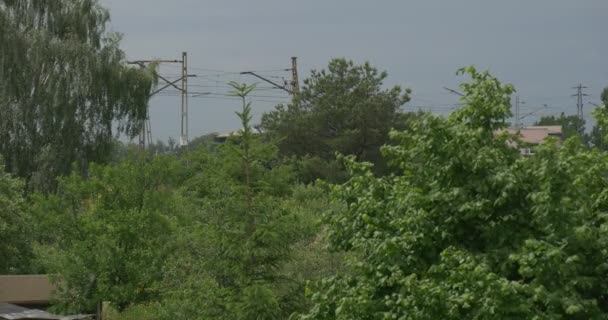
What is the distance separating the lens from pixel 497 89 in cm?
1237

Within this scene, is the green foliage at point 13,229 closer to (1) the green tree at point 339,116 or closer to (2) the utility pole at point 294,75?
(1) the green tree at point 339,116

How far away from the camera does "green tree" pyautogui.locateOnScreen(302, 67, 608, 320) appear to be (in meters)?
10.6

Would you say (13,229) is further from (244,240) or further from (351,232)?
(351,232)

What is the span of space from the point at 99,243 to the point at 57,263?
73.7 inches

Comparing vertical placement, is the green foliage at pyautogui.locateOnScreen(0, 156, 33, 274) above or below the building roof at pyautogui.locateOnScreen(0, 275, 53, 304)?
above

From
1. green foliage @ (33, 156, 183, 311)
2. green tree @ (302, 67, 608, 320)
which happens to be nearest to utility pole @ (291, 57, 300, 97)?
green foliage @ (33, 156, 183, 311)

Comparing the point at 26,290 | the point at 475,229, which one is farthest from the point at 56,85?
the point at 475,229

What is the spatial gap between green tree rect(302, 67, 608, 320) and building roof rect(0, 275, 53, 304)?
21.8 meters

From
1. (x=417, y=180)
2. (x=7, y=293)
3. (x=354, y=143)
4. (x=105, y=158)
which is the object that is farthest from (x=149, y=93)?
(x=417, y=180)

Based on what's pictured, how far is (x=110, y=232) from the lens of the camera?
95.3 feet

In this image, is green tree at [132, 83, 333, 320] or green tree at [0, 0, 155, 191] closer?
green tree at [132, 83, 333, 320]

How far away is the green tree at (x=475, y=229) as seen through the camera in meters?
10.6

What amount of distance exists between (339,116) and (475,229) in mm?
44646

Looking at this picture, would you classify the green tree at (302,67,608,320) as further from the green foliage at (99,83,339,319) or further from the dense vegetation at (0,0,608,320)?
the green foliage at (99,83,339,319)
